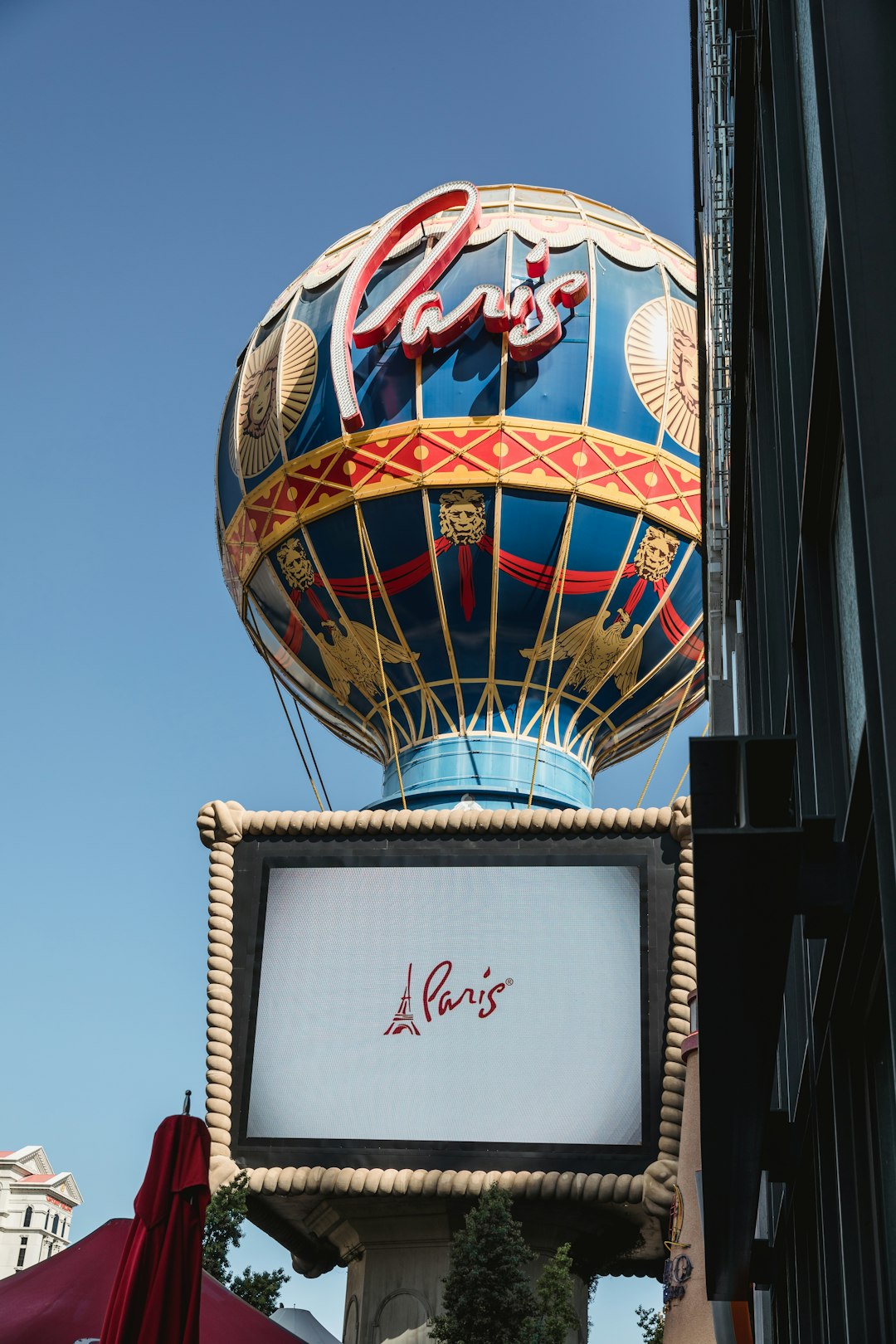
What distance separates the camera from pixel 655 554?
73.5 ft

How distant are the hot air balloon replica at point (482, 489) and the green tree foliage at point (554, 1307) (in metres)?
8.32

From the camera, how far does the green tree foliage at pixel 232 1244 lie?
1645 cm

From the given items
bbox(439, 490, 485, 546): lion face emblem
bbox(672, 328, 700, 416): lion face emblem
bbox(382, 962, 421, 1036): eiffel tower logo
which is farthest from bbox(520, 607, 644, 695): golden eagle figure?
bbox(382, 962, 421, 1036): eiffel tower logo

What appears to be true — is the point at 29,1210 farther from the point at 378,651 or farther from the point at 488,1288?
the point at 488,1288

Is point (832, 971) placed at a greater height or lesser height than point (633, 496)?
lesser

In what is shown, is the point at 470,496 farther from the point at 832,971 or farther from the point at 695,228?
the point at 832,971

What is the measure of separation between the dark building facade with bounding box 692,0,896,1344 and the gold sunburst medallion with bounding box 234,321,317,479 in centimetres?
1389

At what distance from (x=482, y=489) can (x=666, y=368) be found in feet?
11.4

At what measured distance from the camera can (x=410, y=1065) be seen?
1770cm

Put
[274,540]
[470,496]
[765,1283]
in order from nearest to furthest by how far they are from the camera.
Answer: [765,1283], [470,496], [274,540]

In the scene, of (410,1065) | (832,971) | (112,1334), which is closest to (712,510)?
(410,1065)

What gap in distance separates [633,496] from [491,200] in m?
5.71

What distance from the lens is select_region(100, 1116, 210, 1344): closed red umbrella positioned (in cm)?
923

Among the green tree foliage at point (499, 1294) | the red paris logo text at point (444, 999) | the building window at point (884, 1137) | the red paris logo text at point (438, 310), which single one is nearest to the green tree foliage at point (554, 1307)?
the green tree foliage at point (499, 1294)
